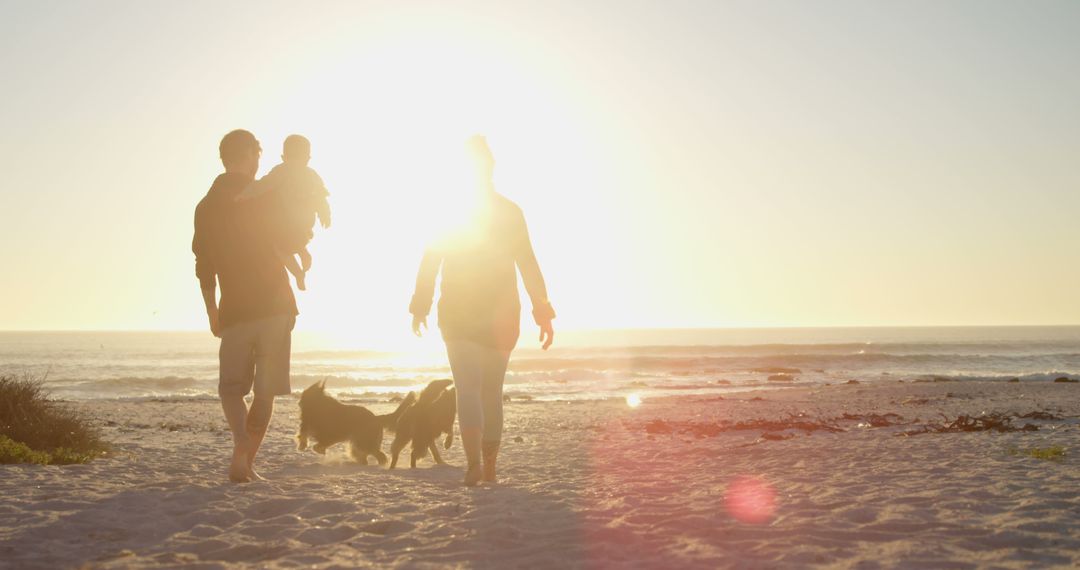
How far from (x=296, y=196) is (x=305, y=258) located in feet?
1.41

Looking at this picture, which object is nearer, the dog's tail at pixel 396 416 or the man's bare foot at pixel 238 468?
the man's bare foot at pixel 238 468

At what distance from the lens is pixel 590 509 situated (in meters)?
4.62

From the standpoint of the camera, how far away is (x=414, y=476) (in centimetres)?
654

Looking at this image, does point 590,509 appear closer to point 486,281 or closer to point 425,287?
point 486,281

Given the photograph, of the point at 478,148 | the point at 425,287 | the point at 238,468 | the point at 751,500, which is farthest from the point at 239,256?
the point at 751,500

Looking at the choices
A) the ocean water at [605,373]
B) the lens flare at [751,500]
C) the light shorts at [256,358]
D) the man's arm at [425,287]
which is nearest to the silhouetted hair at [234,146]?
the light shorts at [256,358]

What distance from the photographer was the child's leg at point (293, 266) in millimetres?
5279

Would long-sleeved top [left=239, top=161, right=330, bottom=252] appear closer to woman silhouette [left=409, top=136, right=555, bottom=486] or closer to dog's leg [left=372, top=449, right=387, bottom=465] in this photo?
woman silhouette [left=409, top=136, right=555, bottom=486]

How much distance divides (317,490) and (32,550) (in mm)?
1837

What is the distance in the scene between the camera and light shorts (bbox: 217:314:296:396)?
505cm

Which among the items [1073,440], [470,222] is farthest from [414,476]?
[1073,440]

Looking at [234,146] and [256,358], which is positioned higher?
[234,146]

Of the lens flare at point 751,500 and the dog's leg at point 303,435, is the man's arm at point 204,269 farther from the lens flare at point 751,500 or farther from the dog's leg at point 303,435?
the lens flare at point 751,500

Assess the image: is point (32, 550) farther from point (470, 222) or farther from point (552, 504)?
point (470, 222)
